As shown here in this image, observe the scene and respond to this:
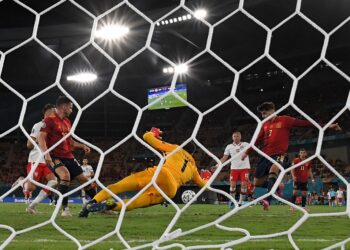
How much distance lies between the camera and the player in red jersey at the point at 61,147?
4902mm

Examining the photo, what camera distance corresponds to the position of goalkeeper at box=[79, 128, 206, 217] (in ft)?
12.6

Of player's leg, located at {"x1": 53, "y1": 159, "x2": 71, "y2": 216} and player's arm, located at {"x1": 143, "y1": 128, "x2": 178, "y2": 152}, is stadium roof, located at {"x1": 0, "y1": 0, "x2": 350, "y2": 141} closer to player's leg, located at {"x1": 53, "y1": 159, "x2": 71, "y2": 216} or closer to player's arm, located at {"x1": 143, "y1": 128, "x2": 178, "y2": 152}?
player's leg, located at {"x1": 53, "y1": 159, "x2": 71, "y2": 216}

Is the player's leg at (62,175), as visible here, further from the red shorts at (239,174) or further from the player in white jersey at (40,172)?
the red shorts at (239,174)

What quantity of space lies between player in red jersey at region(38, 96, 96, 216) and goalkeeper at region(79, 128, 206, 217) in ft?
2.28

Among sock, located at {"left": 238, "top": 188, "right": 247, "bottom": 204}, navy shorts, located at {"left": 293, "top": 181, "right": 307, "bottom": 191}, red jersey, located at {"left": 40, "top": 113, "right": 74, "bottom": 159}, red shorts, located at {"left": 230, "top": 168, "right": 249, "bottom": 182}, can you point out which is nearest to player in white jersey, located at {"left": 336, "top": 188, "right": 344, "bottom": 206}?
navy shorts, located at {"left": 293, "top": 181, "right": 307, "bottom": 191}

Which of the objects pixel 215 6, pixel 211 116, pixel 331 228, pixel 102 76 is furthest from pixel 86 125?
pixel 331 228

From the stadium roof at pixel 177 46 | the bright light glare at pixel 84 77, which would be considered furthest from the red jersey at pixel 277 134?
the bright light glare at pixel 84 77

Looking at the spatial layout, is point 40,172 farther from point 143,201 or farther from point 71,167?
point 143,201

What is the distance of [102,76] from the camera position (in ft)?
85.0

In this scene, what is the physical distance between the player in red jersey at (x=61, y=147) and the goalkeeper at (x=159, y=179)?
69 cm

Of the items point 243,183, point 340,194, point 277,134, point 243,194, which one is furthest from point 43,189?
point 340,194

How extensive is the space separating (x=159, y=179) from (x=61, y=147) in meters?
1.69

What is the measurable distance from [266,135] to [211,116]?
1960 cm

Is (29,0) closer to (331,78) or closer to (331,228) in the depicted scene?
(331,78)
